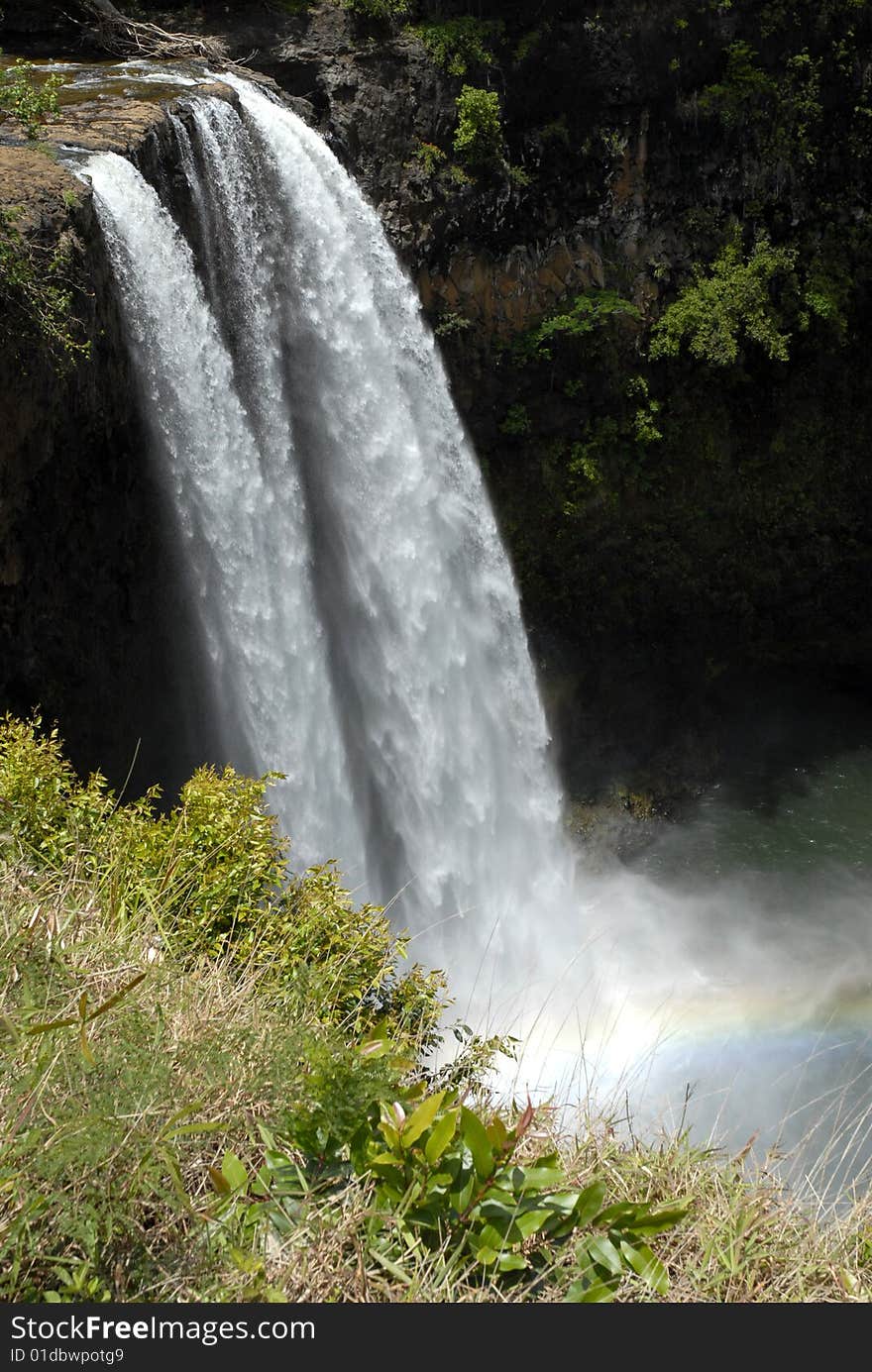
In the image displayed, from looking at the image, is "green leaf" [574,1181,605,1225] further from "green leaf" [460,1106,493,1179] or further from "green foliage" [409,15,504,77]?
"green foliage" [409,15,504,77]

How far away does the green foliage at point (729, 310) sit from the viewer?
45.1ft

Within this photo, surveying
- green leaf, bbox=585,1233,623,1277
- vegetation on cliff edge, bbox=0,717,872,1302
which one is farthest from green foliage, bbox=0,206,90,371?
green leaf, bbox=585,1233,623,1277

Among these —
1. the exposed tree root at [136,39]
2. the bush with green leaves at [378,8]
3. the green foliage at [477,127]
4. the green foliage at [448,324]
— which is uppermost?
the bush with green leaves at [378,8]

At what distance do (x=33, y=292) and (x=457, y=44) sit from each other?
352 inches

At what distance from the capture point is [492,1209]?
262cm

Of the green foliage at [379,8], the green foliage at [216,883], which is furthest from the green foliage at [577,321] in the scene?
the green foliage at [216,883]

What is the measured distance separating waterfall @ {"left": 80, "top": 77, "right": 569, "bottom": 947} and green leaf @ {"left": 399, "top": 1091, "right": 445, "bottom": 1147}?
5929mm

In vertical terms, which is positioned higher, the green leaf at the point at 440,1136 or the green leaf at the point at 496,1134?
the green leaf at the point at 440,1136

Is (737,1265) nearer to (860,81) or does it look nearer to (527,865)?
(527,865)

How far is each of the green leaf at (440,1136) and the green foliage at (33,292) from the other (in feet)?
21.0

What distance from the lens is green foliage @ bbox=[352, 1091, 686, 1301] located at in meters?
2.58

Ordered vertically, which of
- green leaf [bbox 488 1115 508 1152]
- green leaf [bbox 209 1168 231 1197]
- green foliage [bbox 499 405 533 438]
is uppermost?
green foliage [bbox 499 405 533 438]

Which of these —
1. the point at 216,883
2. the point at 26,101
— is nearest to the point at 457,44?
the point at 26,101

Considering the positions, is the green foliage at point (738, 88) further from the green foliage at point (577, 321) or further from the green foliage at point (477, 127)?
the green foliage at point (477, 127)
